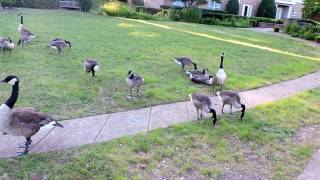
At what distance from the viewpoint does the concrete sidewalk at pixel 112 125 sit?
5.73 m

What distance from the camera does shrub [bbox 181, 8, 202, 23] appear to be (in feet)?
118

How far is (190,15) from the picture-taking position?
3622cm

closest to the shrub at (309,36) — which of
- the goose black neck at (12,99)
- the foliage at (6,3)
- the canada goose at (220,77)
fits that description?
the canada goose at (220,77)

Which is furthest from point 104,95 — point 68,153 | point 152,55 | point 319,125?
point 152,55

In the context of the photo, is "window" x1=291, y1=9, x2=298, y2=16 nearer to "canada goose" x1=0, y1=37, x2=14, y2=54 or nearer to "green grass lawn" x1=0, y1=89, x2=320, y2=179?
"canada goose" x1=0, y1=37, x2=14, y2=54

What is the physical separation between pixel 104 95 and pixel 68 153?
3148 mm

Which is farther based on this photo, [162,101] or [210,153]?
[162,101]

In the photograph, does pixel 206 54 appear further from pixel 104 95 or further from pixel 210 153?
pixel 210 153

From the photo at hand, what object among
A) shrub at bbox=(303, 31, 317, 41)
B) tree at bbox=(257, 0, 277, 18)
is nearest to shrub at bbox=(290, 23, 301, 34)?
shrub at bbox=(303, 31, 317, 41)

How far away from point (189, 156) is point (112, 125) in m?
1.69

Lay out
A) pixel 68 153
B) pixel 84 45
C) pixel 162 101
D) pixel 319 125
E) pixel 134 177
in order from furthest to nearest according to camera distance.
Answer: pixel 84 45 → pixel 162 101 → pixel 319 125 → pixel 68 153 → pixel 134 177

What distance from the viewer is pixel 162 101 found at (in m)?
8.34

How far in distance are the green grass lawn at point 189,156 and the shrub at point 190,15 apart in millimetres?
29581

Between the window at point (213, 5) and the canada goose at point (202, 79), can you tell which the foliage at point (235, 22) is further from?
the canada goose at point (202, 79)
